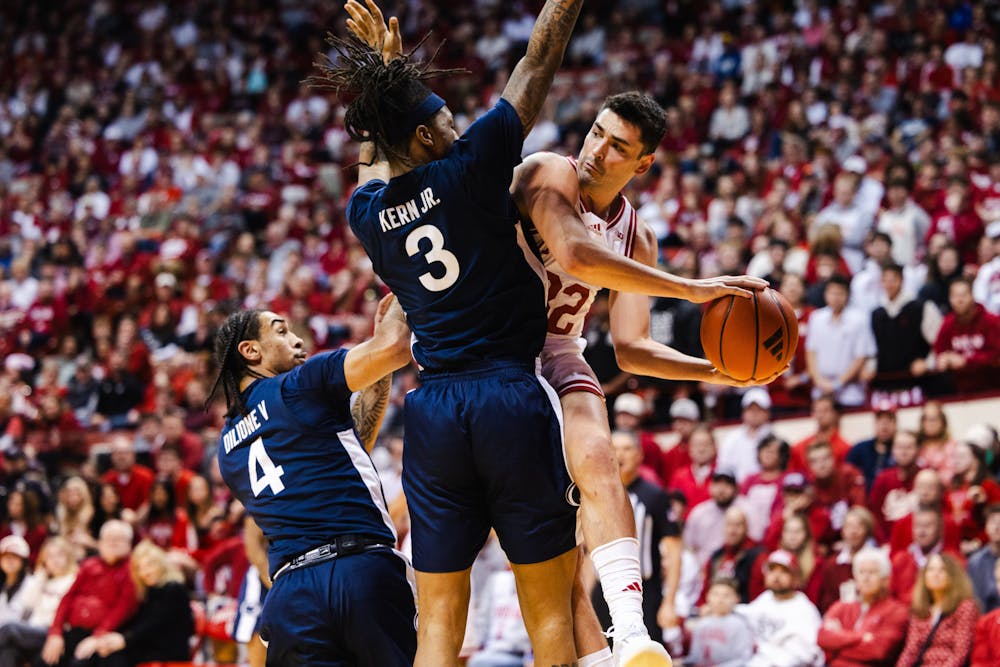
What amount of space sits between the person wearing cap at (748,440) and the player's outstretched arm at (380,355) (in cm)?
594

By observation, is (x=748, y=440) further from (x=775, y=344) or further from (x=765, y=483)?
(x=775, y=344)

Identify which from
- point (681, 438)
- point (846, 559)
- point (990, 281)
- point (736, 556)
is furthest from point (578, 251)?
point (990, 281)

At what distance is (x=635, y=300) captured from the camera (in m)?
5.09

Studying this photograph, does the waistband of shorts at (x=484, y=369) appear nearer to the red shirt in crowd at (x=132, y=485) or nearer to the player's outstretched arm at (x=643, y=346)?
the player's outstretched arm at (x=643, y=346)

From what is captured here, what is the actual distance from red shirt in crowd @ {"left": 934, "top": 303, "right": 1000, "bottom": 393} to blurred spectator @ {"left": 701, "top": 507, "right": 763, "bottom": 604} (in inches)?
79.7

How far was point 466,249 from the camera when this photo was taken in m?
4.30

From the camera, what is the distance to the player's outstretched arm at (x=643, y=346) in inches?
191

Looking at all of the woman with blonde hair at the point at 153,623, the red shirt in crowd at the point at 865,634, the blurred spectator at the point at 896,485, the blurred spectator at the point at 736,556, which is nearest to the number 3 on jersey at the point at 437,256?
the red shirt in crowd at the point at 865,634

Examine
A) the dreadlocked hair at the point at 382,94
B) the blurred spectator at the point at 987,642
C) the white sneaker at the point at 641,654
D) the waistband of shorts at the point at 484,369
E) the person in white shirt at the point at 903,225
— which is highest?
the person in white shirt at the point at 903,225

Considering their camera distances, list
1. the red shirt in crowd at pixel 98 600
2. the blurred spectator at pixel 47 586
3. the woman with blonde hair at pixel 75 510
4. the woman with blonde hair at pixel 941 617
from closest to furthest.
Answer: the woman with blonde hair at pixel 941 617 → the red shirt in crowd at pixel 98 600 → the blurred spectator at pixel 47 586 → the woman with blonde hair at pixel 75 510

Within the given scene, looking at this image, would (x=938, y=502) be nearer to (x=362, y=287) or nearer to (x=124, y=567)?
(x=124, y=567)

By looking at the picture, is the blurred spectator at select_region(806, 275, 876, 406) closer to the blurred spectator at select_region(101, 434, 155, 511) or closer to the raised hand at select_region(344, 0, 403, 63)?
the blurred spectator at select_region(101, 434, 155, 511)

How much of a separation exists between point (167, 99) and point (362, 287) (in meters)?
8.99

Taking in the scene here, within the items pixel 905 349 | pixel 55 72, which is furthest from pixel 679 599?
pixel 55 72
